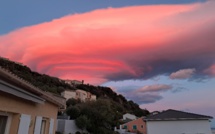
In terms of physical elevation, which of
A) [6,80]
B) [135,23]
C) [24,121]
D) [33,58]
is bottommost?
[24,121]

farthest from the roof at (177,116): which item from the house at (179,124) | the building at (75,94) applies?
the building at (75,94)

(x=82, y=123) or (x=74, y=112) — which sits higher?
→ (x=74, y=112)

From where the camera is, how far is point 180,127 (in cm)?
2189

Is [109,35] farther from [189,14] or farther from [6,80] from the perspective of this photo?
[6,80]

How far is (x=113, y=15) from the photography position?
1556 cm

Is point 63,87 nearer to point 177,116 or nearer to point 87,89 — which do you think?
point 87,89

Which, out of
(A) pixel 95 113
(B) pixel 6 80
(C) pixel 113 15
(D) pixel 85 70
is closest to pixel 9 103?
(B) pixel 6 80

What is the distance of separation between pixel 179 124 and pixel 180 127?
0.35 meters

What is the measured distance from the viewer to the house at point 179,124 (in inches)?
848

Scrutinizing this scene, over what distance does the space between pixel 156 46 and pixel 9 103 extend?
1629 cm

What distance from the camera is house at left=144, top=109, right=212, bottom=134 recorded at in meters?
21.6

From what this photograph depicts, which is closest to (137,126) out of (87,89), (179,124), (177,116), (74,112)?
(74,112)

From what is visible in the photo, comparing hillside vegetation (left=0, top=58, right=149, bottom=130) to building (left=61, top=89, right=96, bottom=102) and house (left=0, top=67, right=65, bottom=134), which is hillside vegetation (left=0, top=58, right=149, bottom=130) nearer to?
house (left=0, top=67, right=65, bottom=134)

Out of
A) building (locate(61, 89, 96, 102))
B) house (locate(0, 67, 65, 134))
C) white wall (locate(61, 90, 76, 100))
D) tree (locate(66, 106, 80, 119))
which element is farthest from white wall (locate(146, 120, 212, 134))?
white wall (locate(61, 90, 76, 100))
